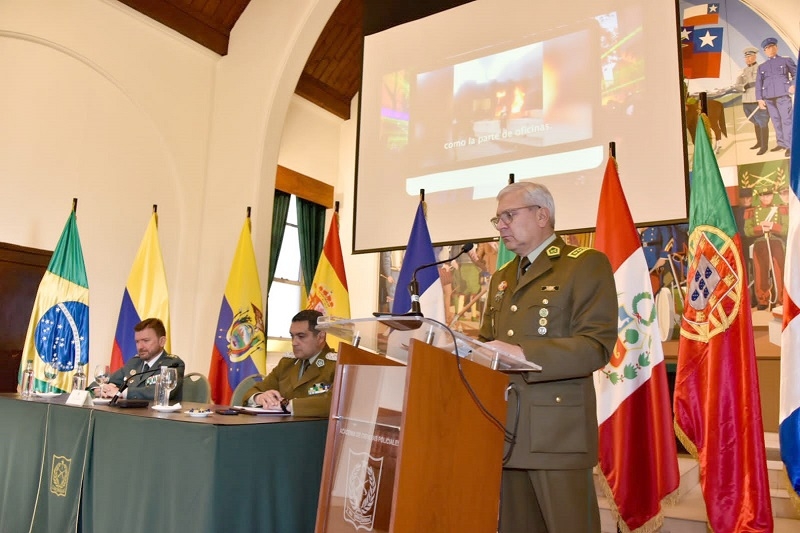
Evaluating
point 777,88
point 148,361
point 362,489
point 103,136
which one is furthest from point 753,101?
point 362,489

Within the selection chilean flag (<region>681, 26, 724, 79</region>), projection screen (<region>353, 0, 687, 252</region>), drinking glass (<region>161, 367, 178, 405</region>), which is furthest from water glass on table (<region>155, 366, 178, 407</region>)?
chilean flag (<region>681, 26, 724, 79</region>)

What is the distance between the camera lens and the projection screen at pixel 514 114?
13.3 feet

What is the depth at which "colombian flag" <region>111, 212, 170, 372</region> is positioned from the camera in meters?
5.45

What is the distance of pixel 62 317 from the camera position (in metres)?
5.08

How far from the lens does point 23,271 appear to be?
530 cm

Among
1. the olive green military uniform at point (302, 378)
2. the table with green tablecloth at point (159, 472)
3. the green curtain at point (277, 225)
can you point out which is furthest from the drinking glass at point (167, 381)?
the green curtain at point (277, 225)

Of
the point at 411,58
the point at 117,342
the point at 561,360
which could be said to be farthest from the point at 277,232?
the point at 561,360

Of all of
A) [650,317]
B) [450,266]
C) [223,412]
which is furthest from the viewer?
[450,266]

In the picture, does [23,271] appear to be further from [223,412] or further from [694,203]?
[694,203]

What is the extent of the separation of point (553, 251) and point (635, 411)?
5.39 feet

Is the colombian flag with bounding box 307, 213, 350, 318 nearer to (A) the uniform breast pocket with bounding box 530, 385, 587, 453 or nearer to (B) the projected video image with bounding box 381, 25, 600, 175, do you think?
(B) the projected video image with bounding box 381, 25, 600, 175

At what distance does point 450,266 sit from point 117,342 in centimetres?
407

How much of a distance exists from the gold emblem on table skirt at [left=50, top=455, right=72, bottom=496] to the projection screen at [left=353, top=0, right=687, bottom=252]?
2882mm

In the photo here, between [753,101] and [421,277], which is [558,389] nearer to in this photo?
[421,277]
